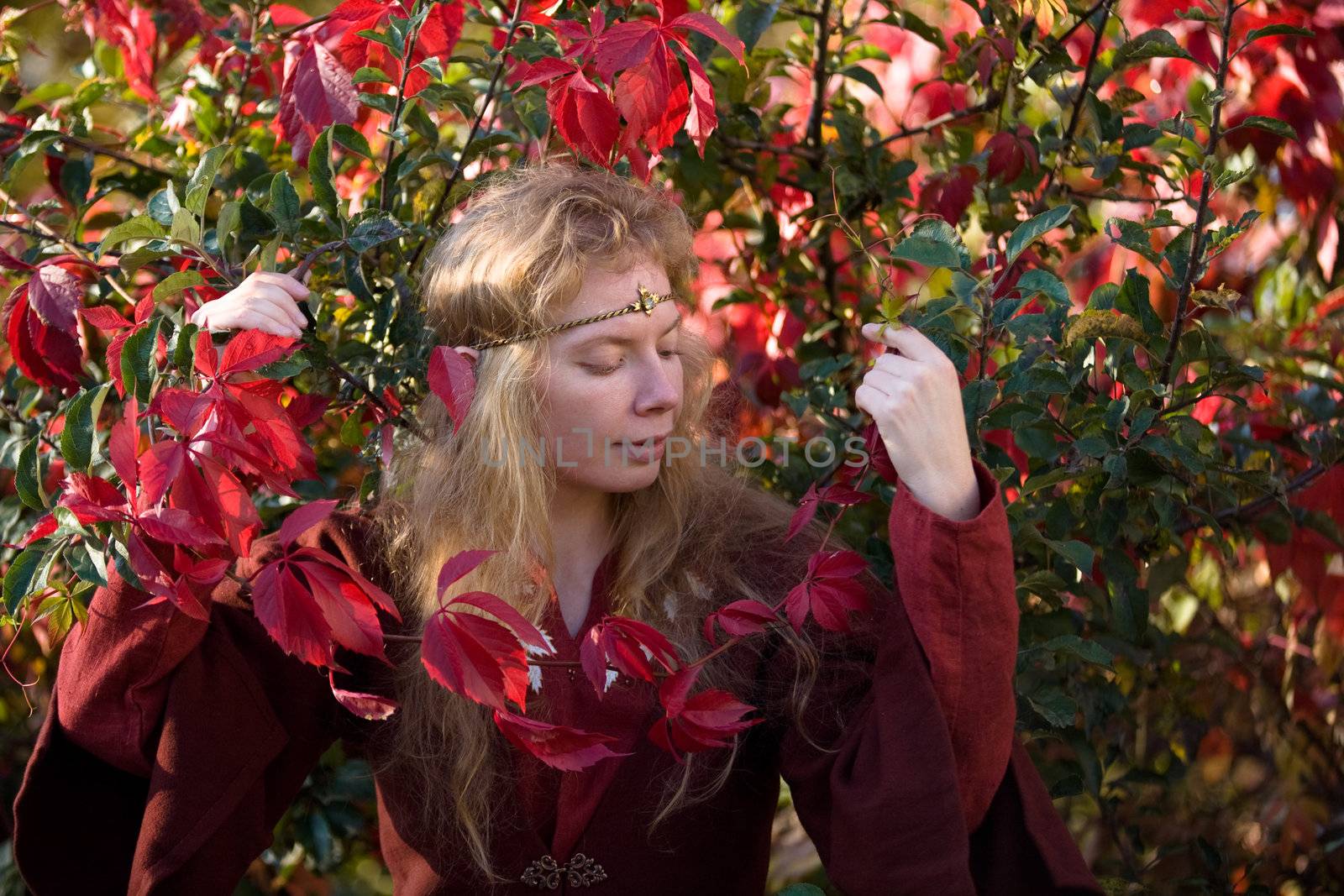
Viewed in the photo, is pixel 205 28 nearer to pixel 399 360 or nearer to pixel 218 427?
pixel 399 360

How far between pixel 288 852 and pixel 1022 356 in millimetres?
1372

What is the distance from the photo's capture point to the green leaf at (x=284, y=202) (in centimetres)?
126

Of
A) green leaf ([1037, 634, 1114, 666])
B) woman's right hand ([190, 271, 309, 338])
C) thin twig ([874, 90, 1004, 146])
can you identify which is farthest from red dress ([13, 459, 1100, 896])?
thin twig ([874, 90, 1004, 146])

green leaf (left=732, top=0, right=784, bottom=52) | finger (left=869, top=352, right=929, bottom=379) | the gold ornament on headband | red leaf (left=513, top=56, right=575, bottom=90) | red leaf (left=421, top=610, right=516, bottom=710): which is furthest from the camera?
green leaf (left=732, top=0, right=784, bottom=52)

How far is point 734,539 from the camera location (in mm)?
1492

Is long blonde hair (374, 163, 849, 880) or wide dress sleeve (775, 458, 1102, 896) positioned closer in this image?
wide dress sleeve (775, 458, 1102, 896)

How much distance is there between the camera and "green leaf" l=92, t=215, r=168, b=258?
118 cm

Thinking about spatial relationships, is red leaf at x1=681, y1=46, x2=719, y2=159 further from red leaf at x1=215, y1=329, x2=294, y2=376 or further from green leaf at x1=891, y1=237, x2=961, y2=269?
red leaf at x1=215, y1=329, x2=294, y2=376

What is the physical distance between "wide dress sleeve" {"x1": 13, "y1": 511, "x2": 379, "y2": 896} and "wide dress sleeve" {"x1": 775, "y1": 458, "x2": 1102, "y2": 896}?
23.9 inches

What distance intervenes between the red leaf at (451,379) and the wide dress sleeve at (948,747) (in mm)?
403

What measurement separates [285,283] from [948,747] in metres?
0.74

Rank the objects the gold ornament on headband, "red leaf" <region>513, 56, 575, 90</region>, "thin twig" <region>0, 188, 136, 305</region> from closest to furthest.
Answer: "red leaf" <region>513, 56, 575, 90</region>
the gold ornament on headband
"thin twig" <region>0, 188, 136, 305</region>

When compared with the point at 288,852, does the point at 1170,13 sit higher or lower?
higher

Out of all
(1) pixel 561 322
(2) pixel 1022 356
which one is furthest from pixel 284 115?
(2) pixel 1022 356
